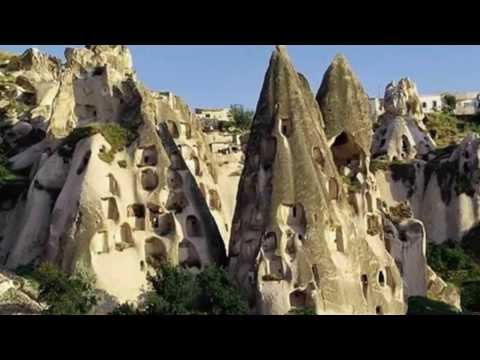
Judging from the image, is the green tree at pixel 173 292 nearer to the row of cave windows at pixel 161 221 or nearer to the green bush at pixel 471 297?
the row of cave windows at pixel 161 221

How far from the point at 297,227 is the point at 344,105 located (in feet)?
17.1

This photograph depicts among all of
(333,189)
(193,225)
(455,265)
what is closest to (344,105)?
(333,189)

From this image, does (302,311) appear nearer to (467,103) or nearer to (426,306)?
(426,306)

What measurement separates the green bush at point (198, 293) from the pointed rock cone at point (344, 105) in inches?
244

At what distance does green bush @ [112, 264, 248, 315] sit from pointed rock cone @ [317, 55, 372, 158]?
620 centimetres

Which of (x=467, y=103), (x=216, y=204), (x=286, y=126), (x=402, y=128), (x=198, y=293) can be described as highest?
(x=467, y=103)

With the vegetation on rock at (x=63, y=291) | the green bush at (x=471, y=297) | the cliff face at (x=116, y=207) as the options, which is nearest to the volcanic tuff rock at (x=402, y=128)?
the green bush at (x=471, y=297)

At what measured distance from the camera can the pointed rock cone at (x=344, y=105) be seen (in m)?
26.4

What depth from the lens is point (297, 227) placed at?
23141 millimetres
